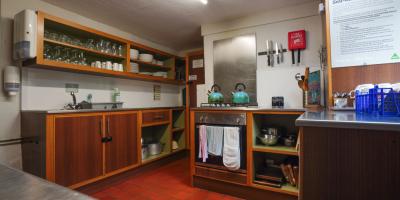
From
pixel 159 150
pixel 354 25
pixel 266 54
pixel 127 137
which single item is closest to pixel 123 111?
pixel 127 137

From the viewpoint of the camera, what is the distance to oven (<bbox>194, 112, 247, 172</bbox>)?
2043mm

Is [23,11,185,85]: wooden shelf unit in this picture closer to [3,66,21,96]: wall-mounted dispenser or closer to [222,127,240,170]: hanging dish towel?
[3,66,21,96]: wall-mounted dispenser


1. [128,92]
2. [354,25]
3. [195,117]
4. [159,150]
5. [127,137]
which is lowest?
[159,150]

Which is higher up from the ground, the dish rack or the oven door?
the dish rack

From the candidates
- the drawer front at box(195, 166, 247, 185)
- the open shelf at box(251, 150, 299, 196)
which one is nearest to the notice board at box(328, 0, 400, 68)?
the open shelf at box(251, 150, 299, 196)

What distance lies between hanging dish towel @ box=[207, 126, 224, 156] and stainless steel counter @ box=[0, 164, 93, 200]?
1756mm

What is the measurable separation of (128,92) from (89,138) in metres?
1.27

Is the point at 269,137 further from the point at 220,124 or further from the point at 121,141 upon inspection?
the point at 121,141

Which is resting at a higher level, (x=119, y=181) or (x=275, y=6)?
(x=275, y=6)

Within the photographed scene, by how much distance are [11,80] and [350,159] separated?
8.90 feet

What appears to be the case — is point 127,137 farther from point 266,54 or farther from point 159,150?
point 266,54

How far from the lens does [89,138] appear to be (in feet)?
7.09

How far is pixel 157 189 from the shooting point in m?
2.31

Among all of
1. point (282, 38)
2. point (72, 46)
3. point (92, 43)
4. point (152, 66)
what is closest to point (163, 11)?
point (92, 43)
